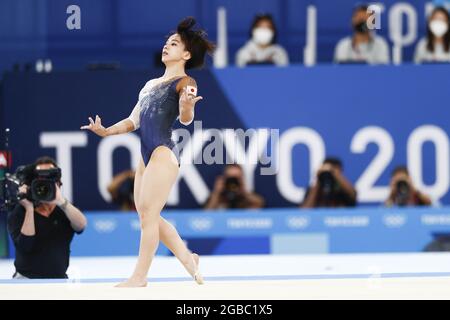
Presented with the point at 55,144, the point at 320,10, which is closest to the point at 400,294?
the point at 55,144

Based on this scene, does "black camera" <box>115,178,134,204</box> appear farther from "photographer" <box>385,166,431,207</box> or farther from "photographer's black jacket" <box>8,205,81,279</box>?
"photographer's black jacket" <box>8,205,81,279</box>

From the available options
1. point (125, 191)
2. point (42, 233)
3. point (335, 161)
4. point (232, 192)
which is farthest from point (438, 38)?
point (42, 233)

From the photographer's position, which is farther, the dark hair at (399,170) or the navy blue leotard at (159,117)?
the dark hair at (399,170)

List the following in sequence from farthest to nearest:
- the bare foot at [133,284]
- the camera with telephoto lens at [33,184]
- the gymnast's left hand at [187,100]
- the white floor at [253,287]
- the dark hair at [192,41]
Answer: the camera with telephoto lens at [33,184]
the dark hair at [192,41]
the bare foot at [133,284]
the gymnast's left hand at [187,100]
the white floor at [253,287]

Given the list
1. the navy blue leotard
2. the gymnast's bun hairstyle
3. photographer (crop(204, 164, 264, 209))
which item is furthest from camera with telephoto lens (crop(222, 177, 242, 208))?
the navy blue leotard

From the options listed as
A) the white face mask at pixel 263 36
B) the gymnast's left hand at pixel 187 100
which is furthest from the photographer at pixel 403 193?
the gymnast's left hand at pixel 187 100

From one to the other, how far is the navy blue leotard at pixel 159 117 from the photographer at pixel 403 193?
12.8ft

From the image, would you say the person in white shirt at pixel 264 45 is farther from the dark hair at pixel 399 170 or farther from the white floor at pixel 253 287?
the white floor at pixel 253 287

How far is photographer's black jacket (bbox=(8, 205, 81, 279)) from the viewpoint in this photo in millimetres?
5531

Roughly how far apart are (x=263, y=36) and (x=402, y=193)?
171 centimetres

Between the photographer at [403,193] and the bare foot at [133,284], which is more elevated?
the bare foot at [133,284]

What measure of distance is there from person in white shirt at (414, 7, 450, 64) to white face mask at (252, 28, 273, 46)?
1.20 metres

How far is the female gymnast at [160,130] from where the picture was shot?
15.0ft

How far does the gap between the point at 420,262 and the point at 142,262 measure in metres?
3.18
